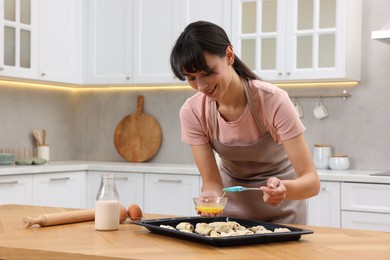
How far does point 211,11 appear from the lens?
482cm

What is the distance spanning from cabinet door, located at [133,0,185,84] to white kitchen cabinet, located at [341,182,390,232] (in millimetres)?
1630

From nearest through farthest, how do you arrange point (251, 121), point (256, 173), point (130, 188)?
point (251, 121)
point (256, 173)
point (130, 188)

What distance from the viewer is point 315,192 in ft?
7.59

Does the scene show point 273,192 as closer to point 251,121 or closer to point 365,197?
point 251,121

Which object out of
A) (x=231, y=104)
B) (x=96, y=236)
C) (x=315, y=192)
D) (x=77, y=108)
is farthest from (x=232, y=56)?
(x=77, y=108)

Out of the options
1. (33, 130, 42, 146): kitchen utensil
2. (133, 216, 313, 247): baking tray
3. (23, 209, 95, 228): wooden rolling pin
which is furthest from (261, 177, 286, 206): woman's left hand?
(33, 130, 42, 146): kitchen utensil

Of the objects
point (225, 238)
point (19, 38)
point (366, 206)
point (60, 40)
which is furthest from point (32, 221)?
point (60, 40)

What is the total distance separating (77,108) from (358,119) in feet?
8.17

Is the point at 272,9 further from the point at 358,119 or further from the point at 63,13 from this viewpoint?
the point at 63,13

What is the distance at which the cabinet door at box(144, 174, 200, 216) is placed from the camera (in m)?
4.62

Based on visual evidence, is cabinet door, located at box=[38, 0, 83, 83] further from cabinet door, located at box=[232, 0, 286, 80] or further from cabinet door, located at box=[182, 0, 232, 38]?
cabinet door, located at box=[232, 0, 286, 80]

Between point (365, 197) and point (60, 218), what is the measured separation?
2317 mm

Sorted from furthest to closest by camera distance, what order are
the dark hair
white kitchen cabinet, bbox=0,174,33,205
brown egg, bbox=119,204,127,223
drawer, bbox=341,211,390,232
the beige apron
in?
white kitchen cabinet, bbox=0,174,33,205 < drawer, bbox=341,211,390,232 < the beige apron < brown egg, bbox=119,204,127,223 < the dark hair

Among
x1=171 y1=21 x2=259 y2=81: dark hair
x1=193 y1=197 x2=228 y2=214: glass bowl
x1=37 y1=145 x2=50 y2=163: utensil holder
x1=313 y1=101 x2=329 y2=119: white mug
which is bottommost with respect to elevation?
x1=193 y1=197 x2=228 y2=214: glass bowl
